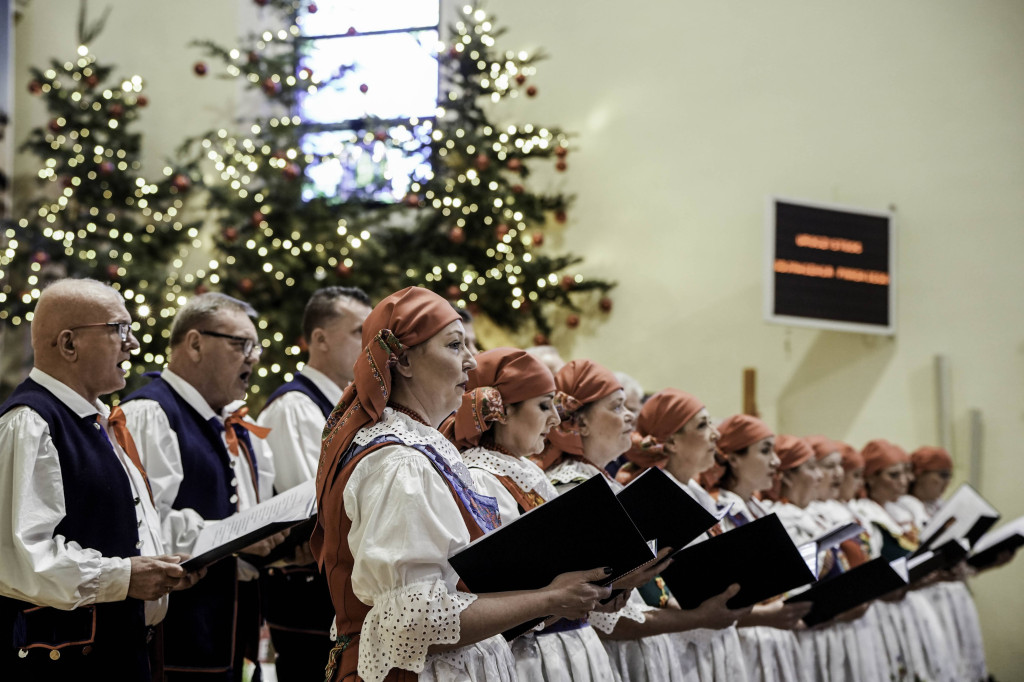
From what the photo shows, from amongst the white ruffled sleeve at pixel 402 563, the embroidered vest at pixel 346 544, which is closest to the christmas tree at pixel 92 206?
the embroidered vest at pixel 346 544

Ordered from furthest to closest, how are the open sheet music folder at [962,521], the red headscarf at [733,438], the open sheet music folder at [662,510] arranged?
the open sheet music folder at [962,521]
the red headscarf at [733,438]
the open sheet music folder at [662,510]

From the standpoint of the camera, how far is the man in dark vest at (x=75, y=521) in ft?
8.03

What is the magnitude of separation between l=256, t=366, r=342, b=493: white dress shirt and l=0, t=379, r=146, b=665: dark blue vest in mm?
971

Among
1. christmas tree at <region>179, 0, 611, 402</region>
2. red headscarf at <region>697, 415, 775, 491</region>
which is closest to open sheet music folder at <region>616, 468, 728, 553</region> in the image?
red headscarf at <region>697, 415, 775, 491</region>

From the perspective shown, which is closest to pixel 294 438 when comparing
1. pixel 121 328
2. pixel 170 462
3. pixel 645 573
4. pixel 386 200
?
pixel 170 462

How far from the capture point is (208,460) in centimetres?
317

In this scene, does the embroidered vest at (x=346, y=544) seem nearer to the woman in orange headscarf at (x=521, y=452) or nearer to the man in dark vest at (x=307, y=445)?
the woman in orange headscarf at (x=521, y=452)

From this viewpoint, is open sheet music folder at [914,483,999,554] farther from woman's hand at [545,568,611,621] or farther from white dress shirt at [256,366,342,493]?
woman's hand at [545,568,611,621]

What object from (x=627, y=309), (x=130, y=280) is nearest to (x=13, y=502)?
(x=130, y=280)

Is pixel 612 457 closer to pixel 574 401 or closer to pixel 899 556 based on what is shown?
pixel 574 401

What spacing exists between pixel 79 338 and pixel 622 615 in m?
1.68

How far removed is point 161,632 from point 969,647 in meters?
4.80

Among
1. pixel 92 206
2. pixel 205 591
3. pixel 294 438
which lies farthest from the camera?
pixel 92 206

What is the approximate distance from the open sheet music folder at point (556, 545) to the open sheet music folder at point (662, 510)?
53 centimetres
